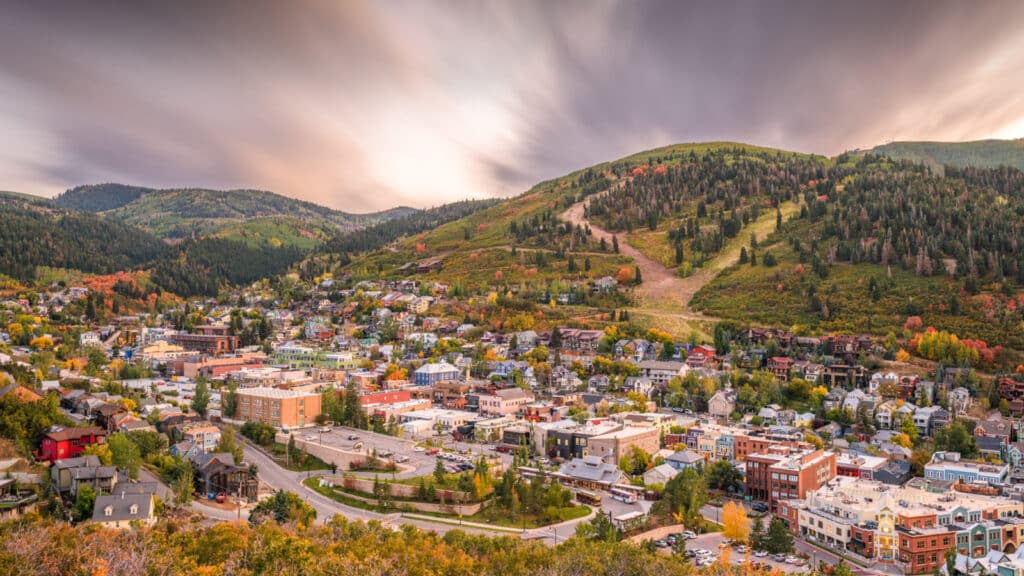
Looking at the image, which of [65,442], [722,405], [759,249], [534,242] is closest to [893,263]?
[759,249]

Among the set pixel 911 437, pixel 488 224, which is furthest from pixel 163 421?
pixel 488 224

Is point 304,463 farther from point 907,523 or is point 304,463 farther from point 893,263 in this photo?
point 893,263

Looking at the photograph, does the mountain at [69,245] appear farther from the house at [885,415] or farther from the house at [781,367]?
the house at [885,415]

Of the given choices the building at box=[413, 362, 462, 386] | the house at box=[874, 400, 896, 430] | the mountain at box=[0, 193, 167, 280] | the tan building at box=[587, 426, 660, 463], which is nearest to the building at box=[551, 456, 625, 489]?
the tan building at box=[587, 426, 660, 463]

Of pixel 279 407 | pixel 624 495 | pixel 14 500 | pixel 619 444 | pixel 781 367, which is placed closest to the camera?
pixel 14 500

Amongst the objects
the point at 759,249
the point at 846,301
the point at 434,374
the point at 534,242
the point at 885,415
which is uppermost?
the point at 534,242

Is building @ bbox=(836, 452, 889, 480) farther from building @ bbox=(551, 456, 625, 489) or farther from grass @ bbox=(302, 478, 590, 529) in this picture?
grass @ bbox=(302, 478, 590, 529)

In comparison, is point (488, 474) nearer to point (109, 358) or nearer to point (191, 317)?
point (109, 358)

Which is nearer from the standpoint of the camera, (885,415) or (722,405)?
(885,415)
